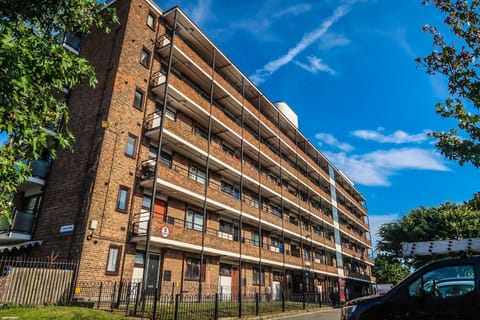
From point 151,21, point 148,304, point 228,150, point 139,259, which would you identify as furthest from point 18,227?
point 228,150

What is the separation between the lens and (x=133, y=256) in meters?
17.3


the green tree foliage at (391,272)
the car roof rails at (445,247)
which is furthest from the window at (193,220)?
the green tree foliage at (391,272)

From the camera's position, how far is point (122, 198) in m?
17.5

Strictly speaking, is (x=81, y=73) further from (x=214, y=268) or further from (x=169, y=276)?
(x=214, y=268)

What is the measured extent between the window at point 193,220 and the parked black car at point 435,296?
56.4 ft

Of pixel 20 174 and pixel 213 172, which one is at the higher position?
pixel 213 172

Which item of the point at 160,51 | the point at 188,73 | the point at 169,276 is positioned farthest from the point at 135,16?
the point at 169,276

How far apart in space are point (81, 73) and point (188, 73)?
59.8 feet

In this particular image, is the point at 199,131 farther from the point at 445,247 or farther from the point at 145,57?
the point at 445,247

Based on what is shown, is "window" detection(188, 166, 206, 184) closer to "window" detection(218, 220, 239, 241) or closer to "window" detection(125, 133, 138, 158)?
"window" detection(218, 220, 239, 241)

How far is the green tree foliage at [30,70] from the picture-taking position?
19.5 ft

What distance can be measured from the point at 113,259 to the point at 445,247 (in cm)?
1475

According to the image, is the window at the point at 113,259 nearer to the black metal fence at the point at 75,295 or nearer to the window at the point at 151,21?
the black metal fence at the point at 75,295

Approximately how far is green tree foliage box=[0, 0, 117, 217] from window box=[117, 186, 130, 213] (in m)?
9.94
